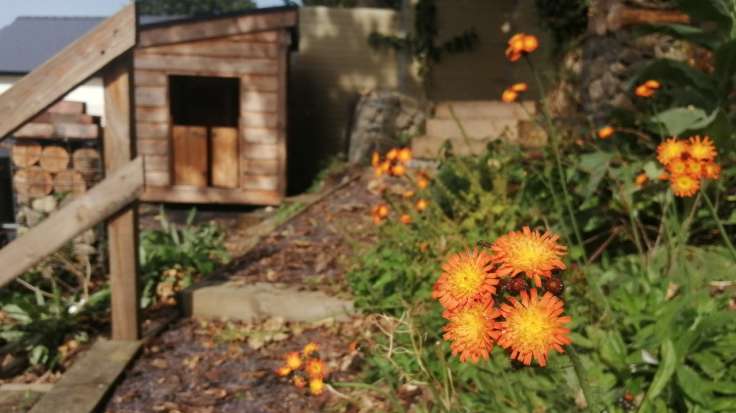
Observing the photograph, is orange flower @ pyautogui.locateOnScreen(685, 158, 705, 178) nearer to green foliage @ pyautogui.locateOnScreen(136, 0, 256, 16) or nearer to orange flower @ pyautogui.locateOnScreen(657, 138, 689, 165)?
orange flower @ pyautogui.locateOnScreen(657, 138, 689, 165)

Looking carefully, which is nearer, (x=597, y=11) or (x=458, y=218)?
(x=458, y=218)

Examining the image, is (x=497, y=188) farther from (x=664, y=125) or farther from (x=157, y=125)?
(x=157, y=125)

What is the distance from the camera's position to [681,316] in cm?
197

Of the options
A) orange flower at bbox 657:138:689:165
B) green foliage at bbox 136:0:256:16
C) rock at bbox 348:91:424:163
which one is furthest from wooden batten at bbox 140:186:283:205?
green foliage at bbox 136:0:256:16

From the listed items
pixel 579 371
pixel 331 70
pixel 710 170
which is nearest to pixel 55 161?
pixel 710 170

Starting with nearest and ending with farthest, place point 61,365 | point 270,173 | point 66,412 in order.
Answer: point 66,412, point 61,365, point 270,173

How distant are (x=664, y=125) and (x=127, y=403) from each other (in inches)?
106

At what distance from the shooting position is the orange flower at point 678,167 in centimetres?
181

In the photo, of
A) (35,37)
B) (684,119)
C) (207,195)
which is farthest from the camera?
(35,37)

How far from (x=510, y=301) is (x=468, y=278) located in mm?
66

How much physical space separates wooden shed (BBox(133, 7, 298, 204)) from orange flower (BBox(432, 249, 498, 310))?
278 inches

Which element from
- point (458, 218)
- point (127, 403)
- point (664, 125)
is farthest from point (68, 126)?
point (664, 125)

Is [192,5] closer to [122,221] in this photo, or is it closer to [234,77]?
[234,77]

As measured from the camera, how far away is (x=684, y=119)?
2695mm
